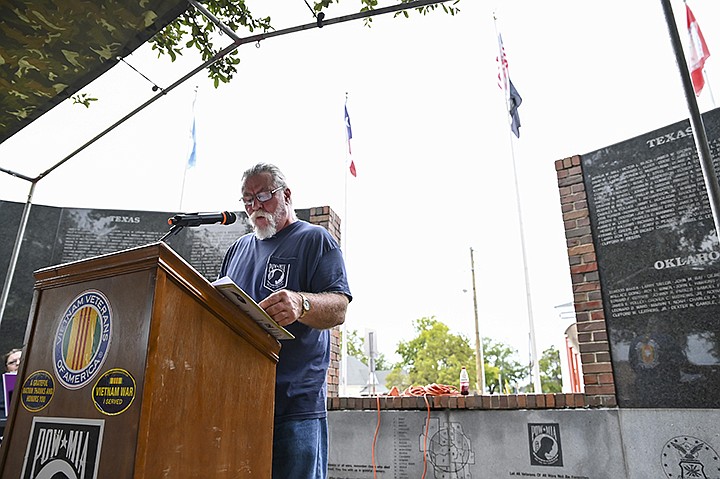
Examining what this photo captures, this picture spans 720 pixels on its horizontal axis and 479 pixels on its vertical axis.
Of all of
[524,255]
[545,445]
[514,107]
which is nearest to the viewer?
[545,445]

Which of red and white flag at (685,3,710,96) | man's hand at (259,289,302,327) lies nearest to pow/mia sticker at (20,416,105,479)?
man's hand at (259,289,302,327)

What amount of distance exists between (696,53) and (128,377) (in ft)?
19.1

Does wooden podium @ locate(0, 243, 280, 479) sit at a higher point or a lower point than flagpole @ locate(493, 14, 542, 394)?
lower

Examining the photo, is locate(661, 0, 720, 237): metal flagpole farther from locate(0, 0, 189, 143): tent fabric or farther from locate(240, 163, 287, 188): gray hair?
locate(0, 0, 189, 143): tent fabric

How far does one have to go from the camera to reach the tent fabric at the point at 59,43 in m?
1.58

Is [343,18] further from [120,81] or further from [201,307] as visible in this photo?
[201,307]

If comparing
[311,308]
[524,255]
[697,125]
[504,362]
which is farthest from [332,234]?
[504,362]

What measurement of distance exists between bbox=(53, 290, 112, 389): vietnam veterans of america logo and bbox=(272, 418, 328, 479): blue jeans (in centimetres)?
73

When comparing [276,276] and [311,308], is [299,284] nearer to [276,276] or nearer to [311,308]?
[276,276]

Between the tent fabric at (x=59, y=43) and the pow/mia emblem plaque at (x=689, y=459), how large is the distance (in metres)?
3.64

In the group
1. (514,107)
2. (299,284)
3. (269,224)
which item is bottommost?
(299,284)

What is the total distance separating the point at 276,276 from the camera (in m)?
1.66

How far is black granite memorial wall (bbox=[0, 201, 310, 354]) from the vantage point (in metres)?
4.54

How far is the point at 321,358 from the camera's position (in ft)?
5.37
